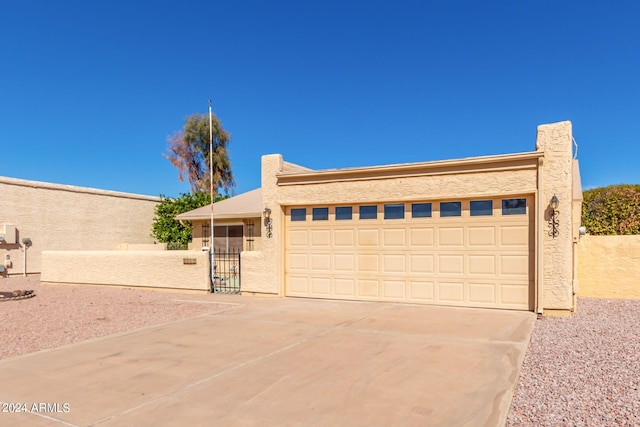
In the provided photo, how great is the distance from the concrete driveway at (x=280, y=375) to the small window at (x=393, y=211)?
3.05 metres

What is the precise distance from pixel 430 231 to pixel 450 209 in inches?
27.8

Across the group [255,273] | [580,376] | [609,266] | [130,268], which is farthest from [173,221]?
[580,376]

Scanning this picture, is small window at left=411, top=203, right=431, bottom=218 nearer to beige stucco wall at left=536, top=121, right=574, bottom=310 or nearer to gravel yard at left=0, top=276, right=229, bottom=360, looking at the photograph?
beige stucco wall at left=536, top=121, right=574, bottom=310

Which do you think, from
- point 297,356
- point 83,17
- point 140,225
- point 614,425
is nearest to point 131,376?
point 297,356

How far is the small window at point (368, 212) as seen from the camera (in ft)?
36.5

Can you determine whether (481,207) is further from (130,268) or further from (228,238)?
(228,238)

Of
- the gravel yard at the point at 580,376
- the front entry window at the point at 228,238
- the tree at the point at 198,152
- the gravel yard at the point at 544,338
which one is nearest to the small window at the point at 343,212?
the gravel yard at the point at 544,338

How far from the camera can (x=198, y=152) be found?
120ft

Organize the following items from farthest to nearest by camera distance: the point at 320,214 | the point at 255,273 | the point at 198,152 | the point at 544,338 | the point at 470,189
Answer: the point at 198,152 → the point at 255,273 → the point at 320,214 → the point at 470,189 → the point at 544,338

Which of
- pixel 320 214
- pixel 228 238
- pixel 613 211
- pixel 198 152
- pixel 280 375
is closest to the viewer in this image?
pixel 280 375

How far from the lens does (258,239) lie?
17703 millimetres

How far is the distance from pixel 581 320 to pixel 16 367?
32.2 feet

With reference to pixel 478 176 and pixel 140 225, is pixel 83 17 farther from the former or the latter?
pixel 478 176

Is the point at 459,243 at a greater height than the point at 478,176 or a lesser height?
lesser
